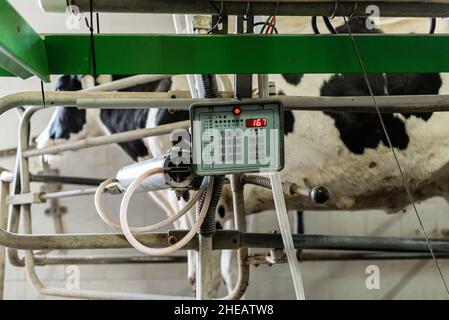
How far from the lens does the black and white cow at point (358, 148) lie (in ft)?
5.02

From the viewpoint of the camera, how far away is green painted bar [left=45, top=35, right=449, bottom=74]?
706mm

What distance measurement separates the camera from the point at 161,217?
2.27 m

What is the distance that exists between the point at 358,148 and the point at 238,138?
3.08ft

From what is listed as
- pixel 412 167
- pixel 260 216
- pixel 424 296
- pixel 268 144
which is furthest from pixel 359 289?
pixel 268 144

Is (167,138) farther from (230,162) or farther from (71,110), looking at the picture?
(230,162)

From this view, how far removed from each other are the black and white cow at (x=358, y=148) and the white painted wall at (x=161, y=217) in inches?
18.8

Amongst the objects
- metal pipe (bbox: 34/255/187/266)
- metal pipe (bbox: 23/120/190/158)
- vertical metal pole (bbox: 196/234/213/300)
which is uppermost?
metal pipe (bbox: 23/120/190/158)

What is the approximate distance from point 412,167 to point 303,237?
0.73 metres

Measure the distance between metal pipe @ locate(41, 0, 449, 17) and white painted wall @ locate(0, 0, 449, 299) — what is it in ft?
5.01

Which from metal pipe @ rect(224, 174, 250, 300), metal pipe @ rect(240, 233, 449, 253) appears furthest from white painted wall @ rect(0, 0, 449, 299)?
metal pipe @ rect(240, 233, 449, 253)

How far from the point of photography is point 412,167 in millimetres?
1539

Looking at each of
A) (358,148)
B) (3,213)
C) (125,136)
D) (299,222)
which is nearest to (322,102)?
(125,136)

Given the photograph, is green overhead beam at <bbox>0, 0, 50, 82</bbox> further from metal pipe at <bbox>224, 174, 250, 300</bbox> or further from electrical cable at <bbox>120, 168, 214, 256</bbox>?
metal pipe at <bbox>224, 174, 250, 300</bbox>

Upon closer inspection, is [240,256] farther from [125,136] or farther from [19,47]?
[19,47]
